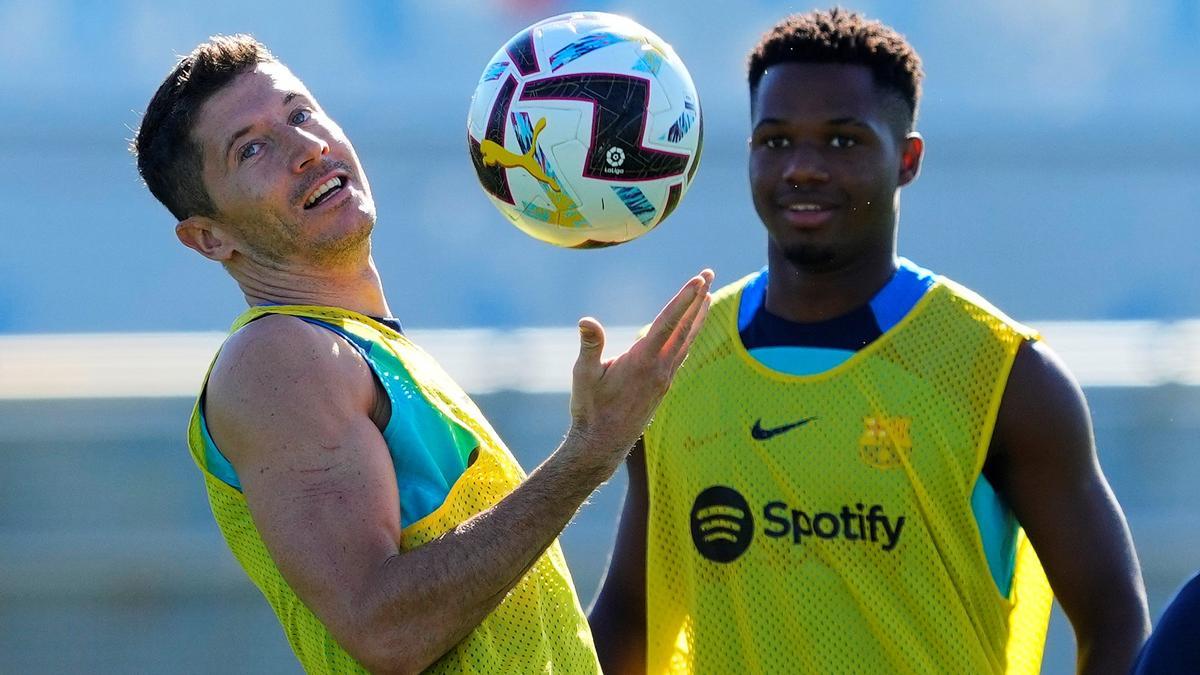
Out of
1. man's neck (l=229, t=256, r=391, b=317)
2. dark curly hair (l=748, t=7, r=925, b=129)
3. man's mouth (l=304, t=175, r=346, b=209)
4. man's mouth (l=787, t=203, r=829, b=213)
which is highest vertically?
dark curly hair (l=748, t=7, r=925, b=129)

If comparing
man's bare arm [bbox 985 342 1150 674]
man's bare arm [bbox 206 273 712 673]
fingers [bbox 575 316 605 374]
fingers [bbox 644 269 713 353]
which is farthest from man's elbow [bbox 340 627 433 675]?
man's bare arm [bbox 985 342 1150 674]

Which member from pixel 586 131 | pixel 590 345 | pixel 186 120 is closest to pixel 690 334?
pixel 590 345

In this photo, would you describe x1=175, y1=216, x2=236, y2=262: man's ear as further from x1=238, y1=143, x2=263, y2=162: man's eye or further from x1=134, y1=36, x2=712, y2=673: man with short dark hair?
x1=238, y1=143, x2=263, y2=162: man's eye

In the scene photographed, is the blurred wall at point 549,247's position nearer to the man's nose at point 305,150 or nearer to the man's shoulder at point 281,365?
the man's nose at point 305,150

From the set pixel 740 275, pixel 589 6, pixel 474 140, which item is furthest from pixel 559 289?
pixel 474 140

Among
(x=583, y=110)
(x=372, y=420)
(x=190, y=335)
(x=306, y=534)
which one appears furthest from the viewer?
(x=190, y=335)

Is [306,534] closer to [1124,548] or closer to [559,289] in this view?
[1124,548]

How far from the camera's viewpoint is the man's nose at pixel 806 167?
11.2 ft

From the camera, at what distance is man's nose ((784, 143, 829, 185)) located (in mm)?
3410

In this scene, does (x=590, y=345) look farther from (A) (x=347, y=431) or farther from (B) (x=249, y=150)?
(B) (x=249, y=150)

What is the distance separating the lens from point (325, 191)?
303 centimetres

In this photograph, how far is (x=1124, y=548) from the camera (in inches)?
123

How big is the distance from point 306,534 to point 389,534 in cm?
14

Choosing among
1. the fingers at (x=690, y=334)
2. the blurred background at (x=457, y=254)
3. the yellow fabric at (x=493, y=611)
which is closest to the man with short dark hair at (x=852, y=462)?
the yellow fabric at (x=493, y=611)
